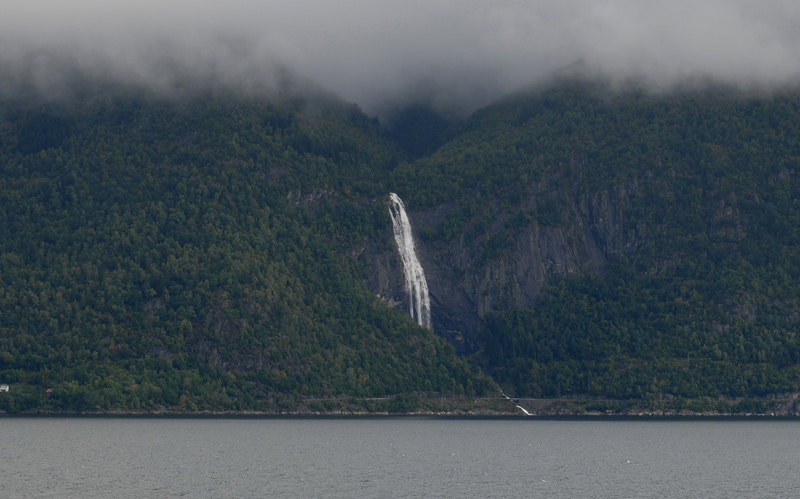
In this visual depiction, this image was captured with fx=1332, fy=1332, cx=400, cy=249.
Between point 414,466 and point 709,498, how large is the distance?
31753 mm

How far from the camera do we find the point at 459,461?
135 metres

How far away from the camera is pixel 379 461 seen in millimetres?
133625

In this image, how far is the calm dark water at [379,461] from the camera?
364 feet

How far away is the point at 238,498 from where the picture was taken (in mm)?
104562

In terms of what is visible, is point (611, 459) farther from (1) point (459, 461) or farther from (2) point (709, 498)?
(2) point (709, 498)

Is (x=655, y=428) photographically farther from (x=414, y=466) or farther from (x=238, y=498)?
(x=238, y=498)

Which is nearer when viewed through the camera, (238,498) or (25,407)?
(238,498)

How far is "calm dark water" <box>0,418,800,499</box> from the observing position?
111m

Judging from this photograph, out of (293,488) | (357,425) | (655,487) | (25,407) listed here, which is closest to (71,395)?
(25,407)

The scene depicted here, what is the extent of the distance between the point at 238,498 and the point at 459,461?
35.9 metres

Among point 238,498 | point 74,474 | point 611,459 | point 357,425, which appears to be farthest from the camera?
point 357,425

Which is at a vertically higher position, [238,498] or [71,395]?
[71,395]

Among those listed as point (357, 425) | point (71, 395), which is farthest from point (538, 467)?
point (71, 395)

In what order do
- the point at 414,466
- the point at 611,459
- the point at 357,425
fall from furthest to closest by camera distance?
1. the point at 357,425
2. the point at 611,459
3. the point at 414,466
